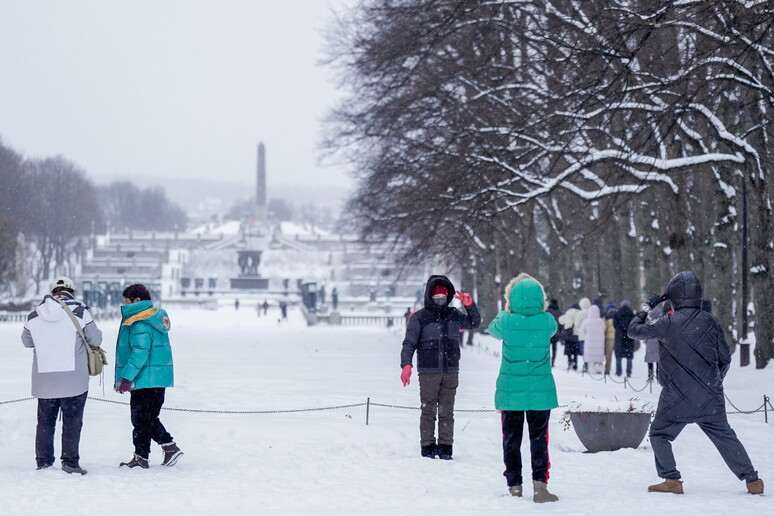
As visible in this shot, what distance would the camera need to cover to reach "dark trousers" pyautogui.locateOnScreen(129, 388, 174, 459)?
31.6 feet

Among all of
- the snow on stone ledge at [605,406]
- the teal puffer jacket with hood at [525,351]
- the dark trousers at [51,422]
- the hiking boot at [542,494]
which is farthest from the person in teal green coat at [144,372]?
the snow on stone ledge at [605,406]

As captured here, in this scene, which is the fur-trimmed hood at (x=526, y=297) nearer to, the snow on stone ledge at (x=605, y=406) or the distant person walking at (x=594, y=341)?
the snow on stone ledge at (x=605, y=406)

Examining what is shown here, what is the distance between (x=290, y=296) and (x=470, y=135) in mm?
71541

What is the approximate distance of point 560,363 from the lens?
26.7 m

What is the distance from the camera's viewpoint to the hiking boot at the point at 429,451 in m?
10.3

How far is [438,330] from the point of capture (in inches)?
400

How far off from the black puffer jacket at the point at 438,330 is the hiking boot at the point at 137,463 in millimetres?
2236

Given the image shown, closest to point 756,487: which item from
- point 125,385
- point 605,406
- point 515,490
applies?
point 515,490

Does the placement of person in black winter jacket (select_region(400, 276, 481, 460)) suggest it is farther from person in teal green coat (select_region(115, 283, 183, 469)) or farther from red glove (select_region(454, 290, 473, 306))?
person in teal green coat (select_region(115, 283, 183, 469))

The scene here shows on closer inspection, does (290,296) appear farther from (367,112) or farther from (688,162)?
(688,162)

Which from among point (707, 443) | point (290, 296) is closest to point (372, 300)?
point (290, 296)

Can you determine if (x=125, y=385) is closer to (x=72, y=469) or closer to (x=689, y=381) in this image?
(x=72, y=469)

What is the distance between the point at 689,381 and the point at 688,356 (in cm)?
17

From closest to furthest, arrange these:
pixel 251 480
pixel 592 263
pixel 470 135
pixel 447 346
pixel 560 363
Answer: pixel 251 480 < pixel 447 346 < pixel 470 135 < pixel 560 363 < pixel 592 263
